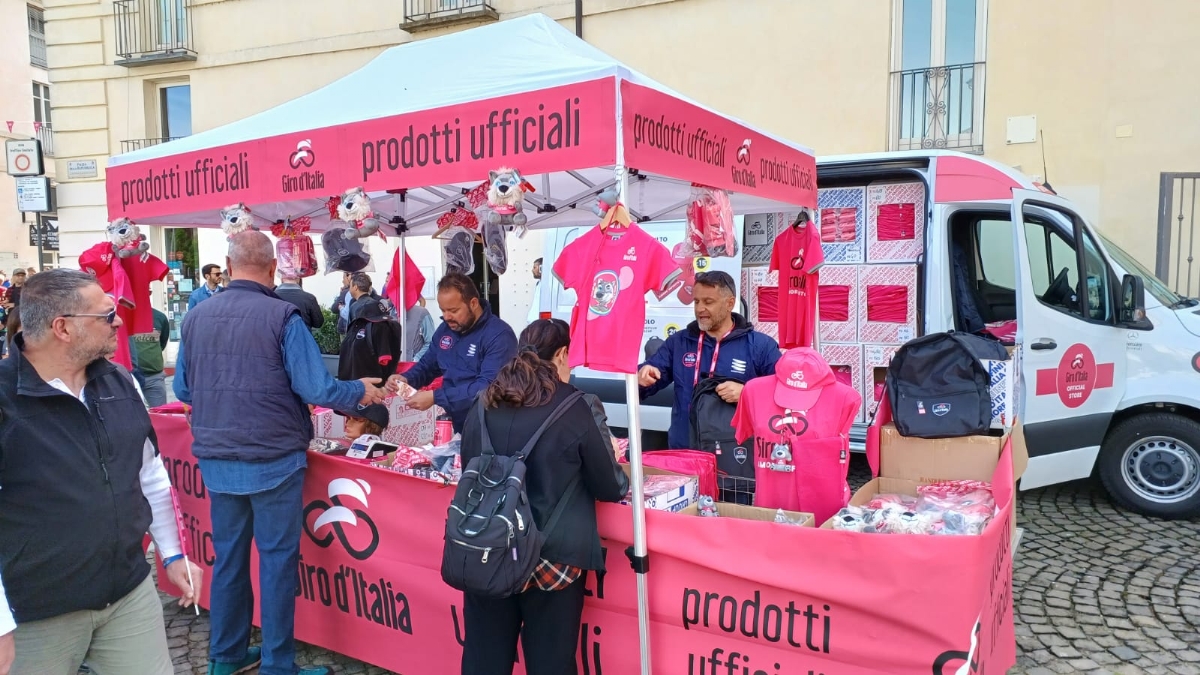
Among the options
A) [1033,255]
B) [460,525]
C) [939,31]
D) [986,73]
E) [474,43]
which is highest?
[939,31]

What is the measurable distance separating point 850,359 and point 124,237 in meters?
5.16

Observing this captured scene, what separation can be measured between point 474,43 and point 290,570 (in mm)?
2597

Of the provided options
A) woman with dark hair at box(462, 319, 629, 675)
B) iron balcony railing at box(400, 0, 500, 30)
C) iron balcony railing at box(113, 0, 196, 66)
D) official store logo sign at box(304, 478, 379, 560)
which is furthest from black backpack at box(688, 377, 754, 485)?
iron balcony railing at box(113, 0, 196, 66)

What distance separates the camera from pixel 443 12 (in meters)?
12.9

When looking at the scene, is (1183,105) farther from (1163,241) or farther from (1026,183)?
(1026,183)

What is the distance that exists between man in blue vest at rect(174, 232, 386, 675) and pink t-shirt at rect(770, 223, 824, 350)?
2.68m

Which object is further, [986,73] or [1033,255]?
[986,73]

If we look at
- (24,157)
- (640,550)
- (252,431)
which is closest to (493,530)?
(640,550)

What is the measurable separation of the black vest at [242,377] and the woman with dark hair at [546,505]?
3.41 feet

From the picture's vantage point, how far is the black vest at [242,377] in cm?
317

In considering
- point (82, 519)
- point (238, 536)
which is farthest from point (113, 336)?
point (238, 536)

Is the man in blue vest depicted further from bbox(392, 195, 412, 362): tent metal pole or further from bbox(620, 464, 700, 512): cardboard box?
bbox(392, 195, 412, 362): tent metal pole

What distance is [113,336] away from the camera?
7.34ft

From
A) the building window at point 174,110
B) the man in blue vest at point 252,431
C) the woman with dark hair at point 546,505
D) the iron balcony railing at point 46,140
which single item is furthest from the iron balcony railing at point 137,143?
the woman with dark hair at point 546,505
